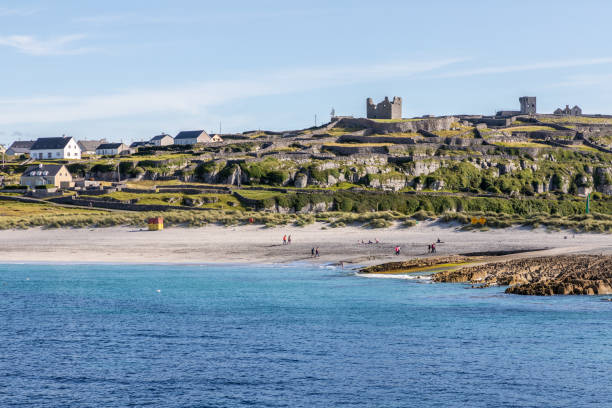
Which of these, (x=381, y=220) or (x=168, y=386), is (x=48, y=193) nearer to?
(x=381, y=220)

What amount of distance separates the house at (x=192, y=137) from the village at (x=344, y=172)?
47.1 feet

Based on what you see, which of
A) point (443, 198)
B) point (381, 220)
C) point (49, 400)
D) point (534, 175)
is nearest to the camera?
point (49, 400)

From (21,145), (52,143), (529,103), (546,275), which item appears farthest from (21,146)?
(546,275)

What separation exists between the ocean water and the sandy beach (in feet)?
37.6

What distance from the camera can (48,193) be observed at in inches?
3851

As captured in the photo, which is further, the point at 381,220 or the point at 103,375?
the point at 381,220

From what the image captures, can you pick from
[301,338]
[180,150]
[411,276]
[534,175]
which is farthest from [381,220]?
[180,150]

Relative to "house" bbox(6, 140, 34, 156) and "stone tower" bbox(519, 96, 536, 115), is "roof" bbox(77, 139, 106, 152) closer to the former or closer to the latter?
"house" bbox(6, 140, 34, 156)

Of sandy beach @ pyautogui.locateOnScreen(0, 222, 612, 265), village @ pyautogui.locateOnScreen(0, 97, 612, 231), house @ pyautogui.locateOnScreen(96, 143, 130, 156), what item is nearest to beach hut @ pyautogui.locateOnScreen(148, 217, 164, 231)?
sandy beach @ pyautogui.locateOnScreen(0, 222, 612, 265)

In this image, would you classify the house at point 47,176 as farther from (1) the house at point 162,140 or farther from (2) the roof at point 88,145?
(2) the roof at point 88,145

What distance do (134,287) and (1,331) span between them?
1300 cm

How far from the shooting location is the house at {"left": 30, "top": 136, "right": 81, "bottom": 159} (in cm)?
14275

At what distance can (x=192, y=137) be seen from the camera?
530 feet

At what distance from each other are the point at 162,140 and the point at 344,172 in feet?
243
